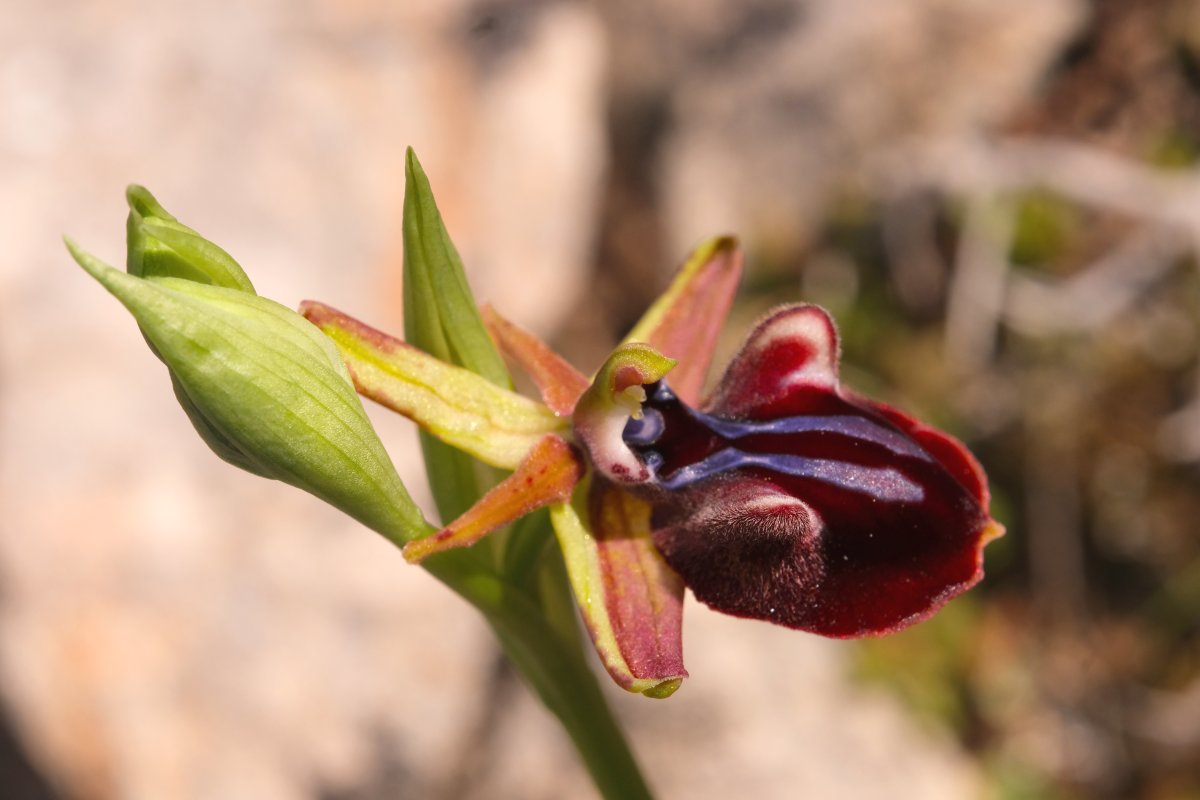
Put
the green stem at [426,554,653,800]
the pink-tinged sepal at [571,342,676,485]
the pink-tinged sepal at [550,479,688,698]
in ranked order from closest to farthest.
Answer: the pink-tinged sepal at [550,479,688,698]
the pink-tinged sepal at [571,342,676,485]
the green stem at [426,554,653,800]

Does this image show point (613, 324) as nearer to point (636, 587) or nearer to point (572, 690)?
point (572, 690)

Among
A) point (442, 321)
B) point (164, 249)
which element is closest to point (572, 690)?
point (442, 321)

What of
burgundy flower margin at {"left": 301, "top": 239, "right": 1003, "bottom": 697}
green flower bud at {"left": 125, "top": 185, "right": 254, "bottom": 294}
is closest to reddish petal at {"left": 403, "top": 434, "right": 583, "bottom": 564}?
burgundy flower margin at {"left": 301, "top": 239, "right": 1003, "bottom": 697}

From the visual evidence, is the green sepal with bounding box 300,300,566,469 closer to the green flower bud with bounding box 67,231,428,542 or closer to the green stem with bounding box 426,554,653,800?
the green flower bud with bounding box 67,231,428,542

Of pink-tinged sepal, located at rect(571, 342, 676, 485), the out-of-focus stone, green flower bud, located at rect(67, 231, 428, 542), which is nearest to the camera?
green flower bud, located at rect(67, 231, 428, 542)

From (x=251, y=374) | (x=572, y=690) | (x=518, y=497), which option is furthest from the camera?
(x=572, y=690)

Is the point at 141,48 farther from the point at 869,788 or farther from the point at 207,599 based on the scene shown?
the point at 869,788
